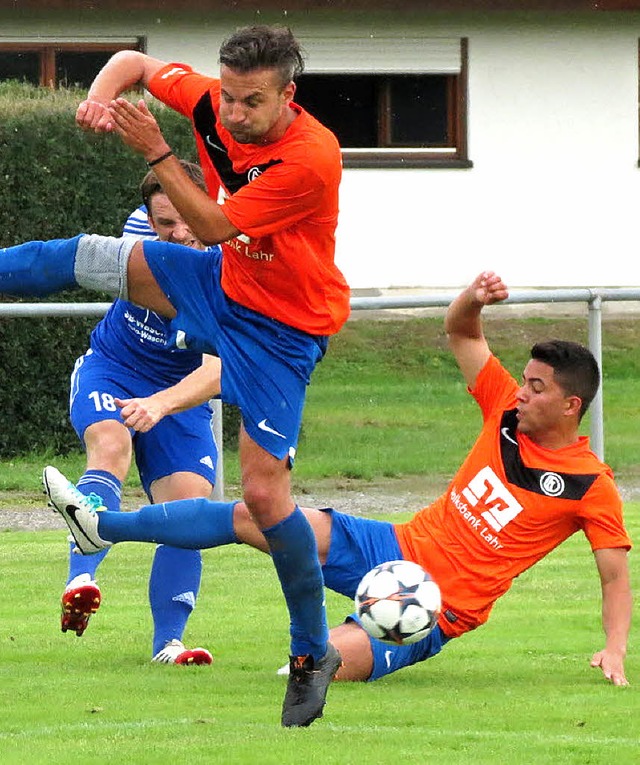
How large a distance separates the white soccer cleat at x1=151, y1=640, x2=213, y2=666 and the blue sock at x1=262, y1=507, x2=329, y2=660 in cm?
130

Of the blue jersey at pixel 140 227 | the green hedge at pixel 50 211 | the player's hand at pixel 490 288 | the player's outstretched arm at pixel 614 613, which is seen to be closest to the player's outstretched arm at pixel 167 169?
the player's hand at pixel 490 288

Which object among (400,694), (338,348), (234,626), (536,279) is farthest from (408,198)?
(400,694)

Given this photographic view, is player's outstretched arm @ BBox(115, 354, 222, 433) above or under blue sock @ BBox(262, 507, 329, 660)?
above

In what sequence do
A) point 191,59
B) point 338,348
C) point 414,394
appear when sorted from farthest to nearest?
1. point 191,59
2. point 338,348
3. point 414,394

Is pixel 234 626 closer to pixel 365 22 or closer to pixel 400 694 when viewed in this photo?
pixel 400 694

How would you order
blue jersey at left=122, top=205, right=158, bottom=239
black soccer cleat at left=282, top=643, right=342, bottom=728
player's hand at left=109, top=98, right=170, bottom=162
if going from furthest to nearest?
blue jersey at left=122, top=205, right=158, bottom=239 < black soccer cleat at left=282, top=643, right=342, bottom=728 < player's hand at left=109, top=98, right=170, bottom=162

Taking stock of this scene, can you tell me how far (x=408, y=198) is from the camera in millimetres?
22969

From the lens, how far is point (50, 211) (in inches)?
582

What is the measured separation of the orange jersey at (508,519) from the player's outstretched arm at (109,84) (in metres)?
2.10

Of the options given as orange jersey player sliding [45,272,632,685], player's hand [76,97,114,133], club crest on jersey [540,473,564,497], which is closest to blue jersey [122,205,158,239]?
orange jersey player sliding [45,272,632,685]

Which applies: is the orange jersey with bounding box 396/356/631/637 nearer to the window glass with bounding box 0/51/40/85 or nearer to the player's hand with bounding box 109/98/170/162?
the player's hand with bounding box 109/98/170/162

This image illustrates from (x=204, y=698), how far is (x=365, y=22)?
1727cm

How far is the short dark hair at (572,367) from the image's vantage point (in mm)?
7152

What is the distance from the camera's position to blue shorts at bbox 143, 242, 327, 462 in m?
6.07
